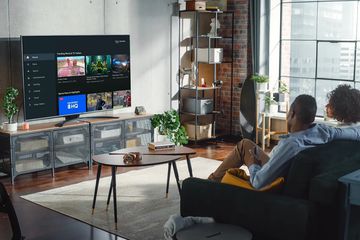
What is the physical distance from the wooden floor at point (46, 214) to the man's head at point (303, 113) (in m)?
1.72

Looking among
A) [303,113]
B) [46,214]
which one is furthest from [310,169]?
[46,214]

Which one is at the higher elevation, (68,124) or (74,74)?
(74,74)

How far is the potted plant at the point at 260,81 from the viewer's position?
322 inches

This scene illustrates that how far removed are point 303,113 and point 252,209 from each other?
0.76 meters

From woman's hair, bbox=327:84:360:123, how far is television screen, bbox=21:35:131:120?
3.53 meters

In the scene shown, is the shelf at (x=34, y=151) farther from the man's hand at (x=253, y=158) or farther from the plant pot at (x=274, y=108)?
the plant pot at (x=274, y=108)

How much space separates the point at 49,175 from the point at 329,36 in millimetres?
4243

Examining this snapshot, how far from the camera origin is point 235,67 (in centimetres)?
886

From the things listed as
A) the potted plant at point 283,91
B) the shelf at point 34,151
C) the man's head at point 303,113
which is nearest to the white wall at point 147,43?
the potted plant at point 283,91

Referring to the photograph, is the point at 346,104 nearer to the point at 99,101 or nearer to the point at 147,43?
the point at 99,101

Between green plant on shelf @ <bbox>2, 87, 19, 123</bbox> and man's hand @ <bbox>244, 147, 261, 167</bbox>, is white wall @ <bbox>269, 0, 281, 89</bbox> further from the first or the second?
man's hand @ <bbox>244, 147, 261, 167</bbox>

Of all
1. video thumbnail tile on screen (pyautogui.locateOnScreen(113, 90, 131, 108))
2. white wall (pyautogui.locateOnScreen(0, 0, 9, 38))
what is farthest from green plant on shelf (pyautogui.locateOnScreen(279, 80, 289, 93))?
white wall (pyautogui.locateOnScreen(0, 0, 9, 38))

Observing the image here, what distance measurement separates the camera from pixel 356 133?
400 centimetres

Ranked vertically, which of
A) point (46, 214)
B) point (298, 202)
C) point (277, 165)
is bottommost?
point (46, 214)
